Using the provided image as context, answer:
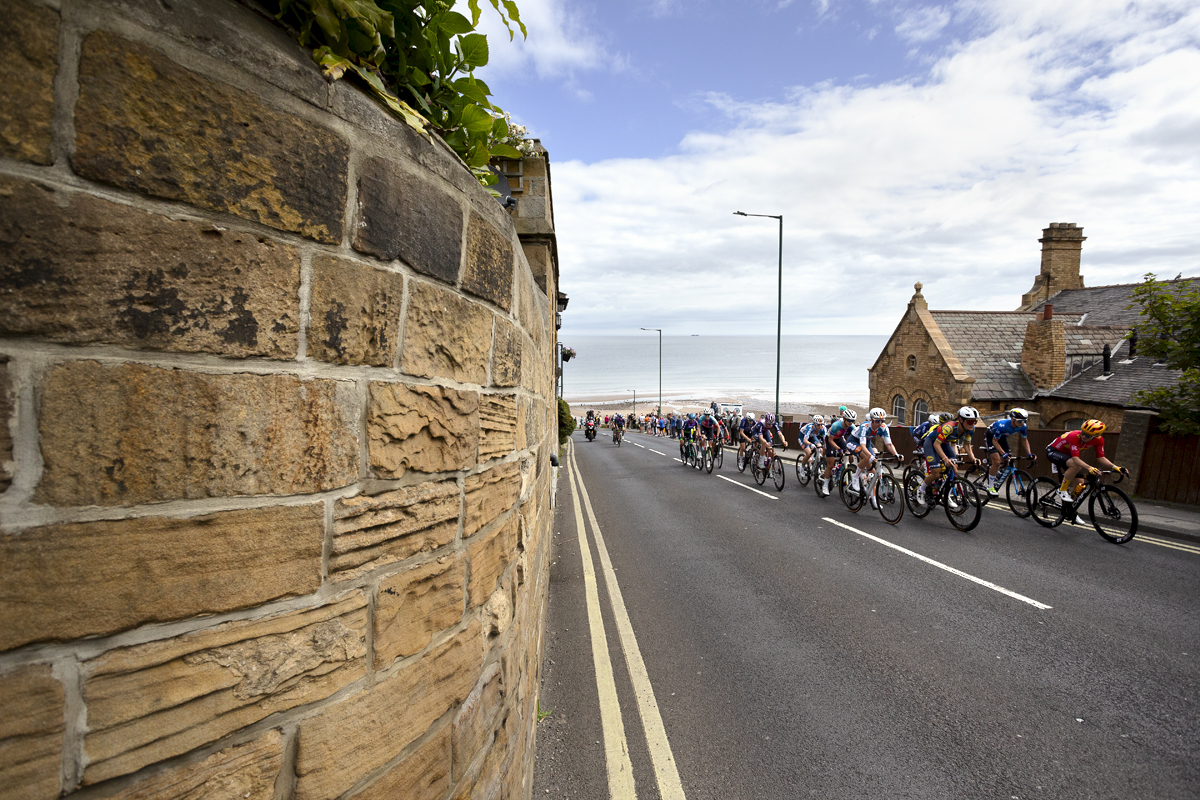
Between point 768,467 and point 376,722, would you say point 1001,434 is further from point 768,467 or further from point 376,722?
point 376,722

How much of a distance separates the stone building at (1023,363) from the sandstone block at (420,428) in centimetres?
2463

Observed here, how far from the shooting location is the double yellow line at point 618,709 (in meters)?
3.52

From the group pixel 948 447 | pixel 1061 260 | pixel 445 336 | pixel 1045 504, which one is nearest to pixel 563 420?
pixel 948 447

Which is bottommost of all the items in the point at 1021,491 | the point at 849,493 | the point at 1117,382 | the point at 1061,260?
the point at 849,493

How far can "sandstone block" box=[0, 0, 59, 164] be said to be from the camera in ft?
2.62

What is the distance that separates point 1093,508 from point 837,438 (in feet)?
14.7

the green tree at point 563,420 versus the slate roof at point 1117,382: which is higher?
the slate roof at point 1117,382

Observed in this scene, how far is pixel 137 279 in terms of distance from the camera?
3.09ft

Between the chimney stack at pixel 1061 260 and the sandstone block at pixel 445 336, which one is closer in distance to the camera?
the sandstone block at pixel 445 336

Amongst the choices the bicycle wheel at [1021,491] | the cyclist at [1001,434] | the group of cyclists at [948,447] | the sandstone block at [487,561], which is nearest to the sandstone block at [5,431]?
the sandstone block at [487,561]

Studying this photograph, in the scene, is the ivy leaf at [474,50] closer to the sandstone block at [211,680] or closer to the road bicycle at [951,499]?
the sandstone block at [211,680]

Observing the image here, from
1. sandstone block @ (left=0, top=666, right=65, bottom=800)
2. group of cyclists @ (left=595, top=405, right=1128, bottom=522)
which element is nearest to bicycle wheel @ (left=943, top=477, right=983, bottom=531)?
group of cyclists @ (left=595, top=405, right=1128, bottom=522)

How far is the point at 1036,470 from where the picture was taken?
1611 centimetres

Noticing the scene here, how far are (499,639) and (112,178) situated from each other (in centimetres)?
172
